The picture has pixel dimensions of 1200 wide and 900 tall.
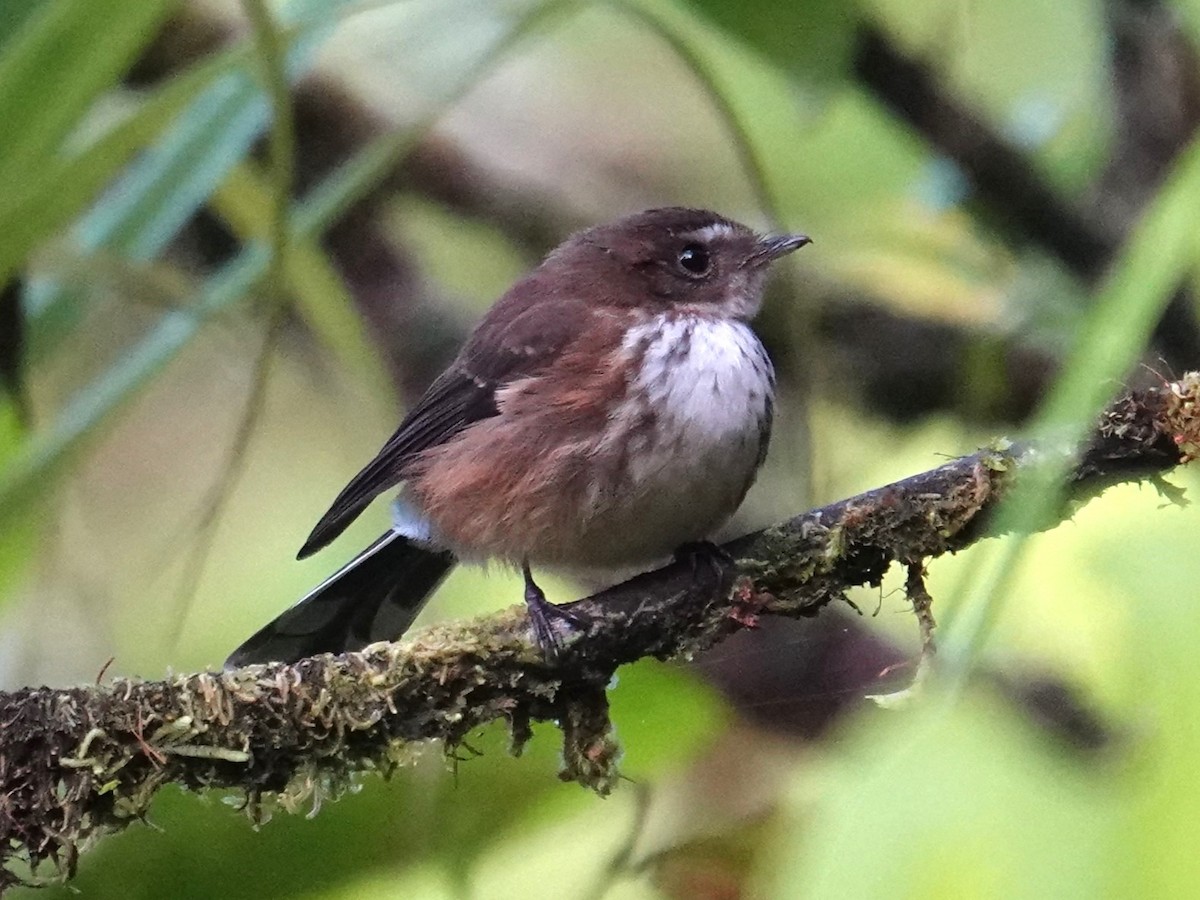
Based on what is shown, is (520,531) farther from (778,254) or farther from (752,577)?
(778,254)

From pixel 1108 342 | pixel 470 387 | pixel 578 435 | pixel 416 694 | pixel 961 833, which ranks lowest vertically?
pixel 961 833

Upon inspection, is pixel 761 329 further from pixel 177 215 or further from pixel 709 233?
pixel 177 215

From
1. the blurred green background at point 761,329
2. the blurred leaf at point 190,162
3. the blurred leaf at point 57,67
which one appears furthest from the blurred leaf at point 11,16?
the blurred leaf at point 190,162

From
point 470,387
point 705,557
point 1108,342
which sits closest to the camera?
point 1108,342

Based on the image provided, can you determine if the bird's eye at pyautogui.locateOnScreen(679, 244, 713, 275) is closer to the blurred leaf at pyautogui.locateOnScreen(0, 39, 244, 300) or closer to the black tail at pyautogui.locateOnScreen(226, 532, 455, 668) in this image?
the black tail at pyautogui.locateOnScreen(226, 532, 455, 668)

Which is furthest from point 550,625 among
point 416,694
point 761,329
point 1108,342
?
point 761,329

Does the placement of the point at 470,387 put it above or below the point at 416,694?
above

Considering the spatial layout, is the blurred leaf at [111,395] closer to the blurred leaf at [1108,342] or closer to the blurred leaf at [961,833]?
the blurred leaf at [1108,342]
